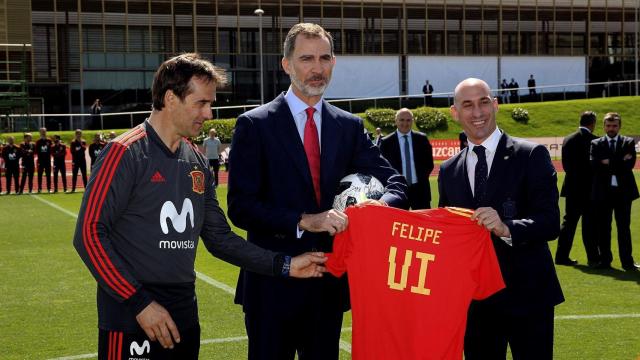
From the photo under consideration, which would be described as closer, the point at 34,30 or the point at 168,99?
the point at 168,99

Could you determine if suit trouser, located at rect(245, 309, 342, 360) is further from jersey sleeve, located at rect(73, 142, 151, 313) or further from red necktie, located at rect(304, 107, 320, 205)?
jersey sleeve, located at rect(73, 142, 151, 313)

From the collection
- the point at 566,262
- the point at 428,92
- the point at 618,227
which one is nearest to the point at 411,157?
the point at 566,262

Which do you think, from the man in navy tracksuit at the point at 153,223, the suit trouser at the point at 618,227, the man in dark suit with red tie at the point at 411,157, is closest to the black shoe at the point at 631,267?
the suit trouser at the point at 618,227

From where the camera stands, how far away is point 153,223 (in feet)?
12.3

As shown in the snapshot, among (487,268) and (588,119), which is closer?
(487,268)

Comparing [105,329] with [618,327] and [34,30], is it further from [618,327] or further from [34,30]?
[34,30]

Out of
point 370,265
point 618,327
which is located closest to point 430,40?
point 618,327

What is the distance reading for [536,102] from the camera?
50.8 metres

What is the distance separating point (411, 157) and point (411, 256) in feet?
28.0

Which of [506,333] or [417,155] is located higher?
[417,155]

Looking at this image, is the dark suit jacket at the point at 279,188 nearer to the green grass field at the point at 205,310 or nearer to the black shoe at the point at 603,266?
the green grass field at the point at 205,310

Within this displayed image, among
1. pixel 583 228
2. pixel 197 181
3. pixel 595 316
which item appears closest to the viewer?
pixel 197 181

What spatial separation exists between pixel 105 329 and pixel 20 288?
7.08m

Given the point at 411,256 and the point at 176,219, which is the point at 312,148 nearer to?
the point at 411,256
